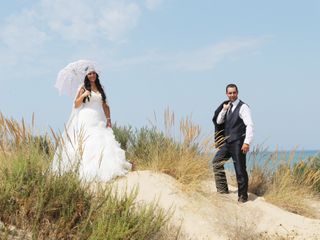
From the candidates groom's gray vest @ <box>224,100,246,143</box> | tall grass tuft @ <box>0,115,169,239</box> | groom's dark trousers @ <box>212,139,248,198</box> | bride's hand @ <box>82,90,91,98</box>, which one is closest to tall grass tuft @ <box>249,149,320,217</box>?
groom's dark trousers @ <box>212,139,248,198</box>

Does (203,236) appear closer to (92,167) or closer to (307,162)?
(92,167)

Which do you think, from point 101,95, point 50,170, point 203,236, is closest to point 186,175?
point 203,236

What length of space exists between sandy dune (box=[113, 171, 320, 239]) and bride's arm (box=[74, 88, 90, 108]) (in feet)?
4.98

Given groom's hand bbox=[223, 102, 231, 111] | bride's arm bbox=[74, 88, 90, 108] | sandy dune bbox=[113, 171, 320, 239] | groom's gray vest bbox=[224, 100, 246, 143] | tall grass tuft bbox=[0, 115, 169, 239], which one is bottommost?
sandy dune bbox=[113, 171, 320, 239]

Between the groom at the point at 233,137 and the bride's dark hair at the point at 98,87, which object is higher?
the bride's dark hair at the point at 98,87

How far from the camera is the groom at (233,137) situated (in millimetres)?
7832

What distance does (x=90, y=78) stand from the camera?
8.12 m

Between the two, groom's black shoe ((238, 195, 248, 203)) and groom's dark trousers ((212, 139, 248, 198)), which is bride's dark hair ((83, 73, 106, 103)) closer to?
groom's dark trousers ((212, 139, 248, 198))

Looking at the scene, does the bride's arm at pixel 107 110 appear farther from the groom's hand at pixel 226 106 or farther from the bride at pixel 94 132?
the groom's hand at pixel 226 106

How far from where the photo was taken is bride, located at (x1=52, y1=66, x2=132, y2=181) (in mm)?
7562

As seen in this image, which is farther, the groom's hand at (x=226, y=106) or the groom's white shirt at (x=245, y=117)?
the groom's hand at (x=226, y=106)

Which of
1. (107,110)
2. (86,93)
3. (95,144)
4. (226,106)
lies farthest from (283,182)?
(86,93)

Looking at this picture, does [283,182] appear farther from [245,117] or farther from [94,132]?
[94,132]

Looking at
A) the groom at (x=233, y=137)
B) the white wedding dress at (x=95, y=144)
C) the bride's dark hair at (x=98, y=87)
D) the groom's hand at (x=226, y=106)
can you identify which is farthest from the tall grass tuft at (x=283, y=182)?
the bride's dark hair at (x=98, y=87)
